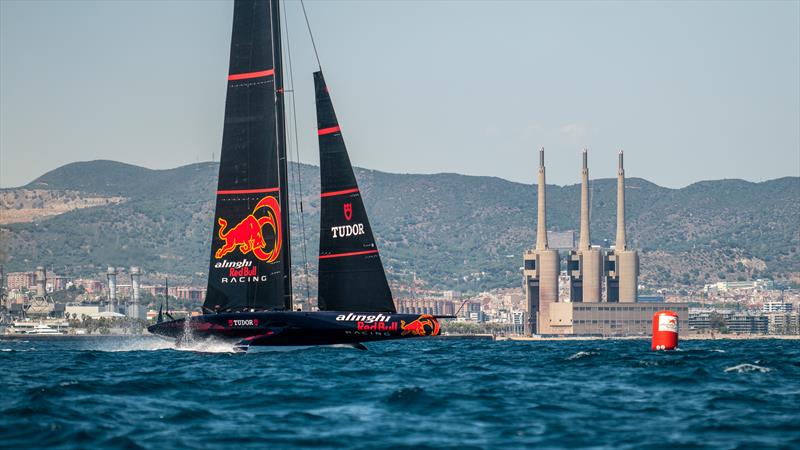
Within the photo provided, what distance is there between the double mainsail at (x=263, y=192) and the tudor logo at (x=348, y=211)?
3 cm

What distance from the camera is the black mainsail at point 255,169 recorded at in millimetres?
46469

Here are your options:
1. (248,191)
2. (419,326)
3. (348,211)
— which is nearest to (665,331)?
(419,326)

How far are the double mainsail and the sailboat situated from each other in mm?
35

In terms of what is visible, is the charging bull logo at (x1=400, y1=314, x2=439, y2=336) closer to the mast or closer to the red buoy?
the mast

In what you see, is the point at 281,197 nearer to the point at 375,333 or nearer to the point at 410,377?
the point at 375,333

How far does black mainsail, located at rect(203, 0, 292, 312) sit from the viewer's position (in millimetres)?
46469

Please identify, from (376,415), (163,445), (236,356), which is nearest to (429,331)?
(236,356)

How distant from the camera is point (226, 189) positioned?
154 ft

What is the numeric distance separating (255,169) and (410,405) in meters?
22.6

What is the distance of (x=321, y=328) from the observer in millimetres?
44000

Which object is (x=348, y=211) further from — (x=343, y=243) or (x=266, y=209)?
(x=266, y=209)

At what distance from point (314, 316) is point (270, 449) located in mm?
24175

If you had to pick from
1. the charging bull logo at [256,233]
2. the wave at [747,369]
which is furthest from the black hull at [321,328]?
the wave at [747,369]

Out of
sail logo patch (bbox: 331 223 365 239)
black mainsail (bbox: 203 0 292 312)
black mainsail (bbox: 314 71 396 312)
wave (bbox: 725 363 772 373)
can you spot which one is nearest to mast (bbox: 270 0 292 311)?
black mainsail (bbox: 203 0 292 312)
